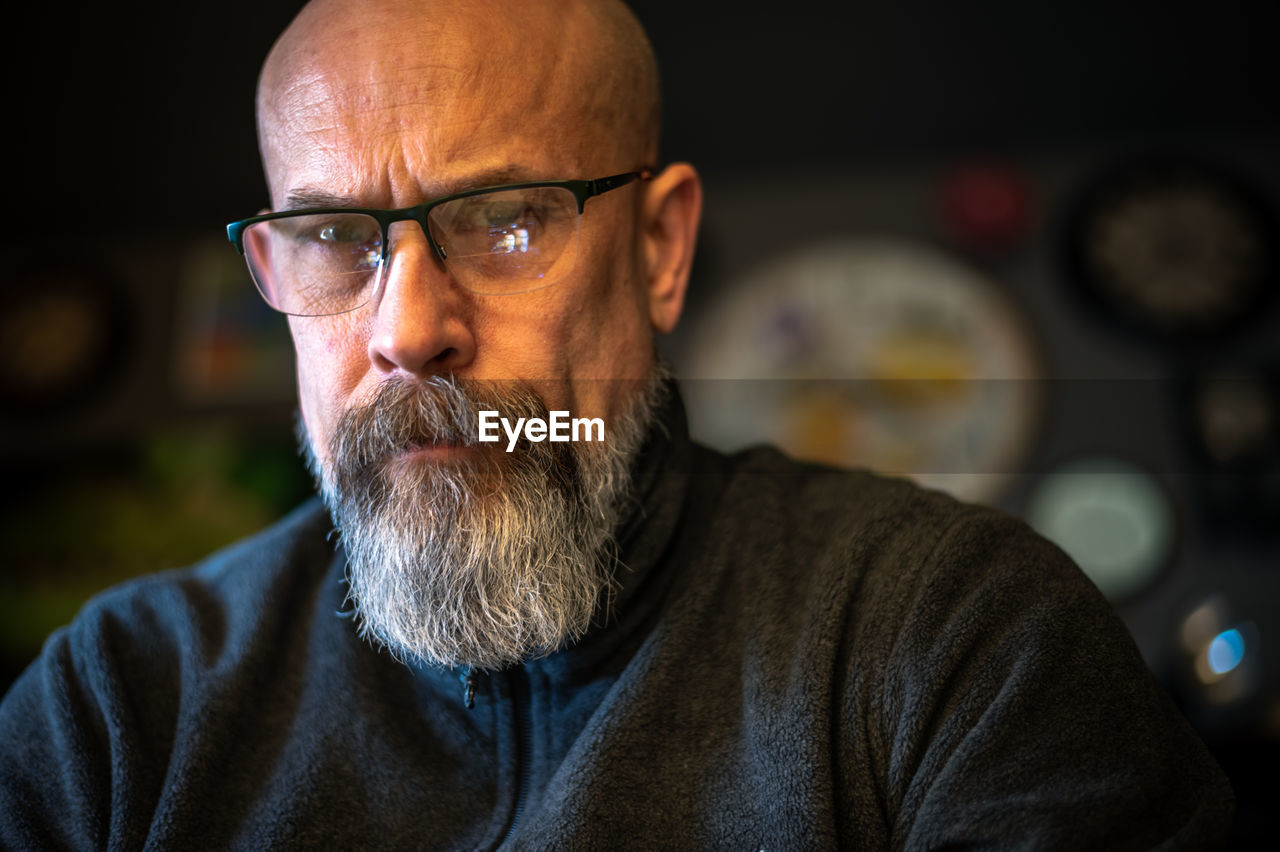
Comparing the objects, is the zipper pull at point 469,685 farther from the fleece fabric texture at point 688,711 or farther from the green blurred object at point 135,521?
the green blurred object at point 135,521

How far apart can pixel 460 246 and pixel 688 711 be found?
424 mm

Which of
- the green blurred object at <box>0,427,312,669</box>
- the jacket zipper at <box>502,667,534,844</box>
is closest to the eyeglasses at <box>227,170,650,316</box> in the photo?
the jacket zipper at <box>502,667,534,844</box>

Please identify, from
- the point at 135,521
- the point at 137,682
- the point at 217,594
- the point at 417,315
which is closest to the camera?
the point at 417,315

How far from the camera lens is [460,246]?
0.83m

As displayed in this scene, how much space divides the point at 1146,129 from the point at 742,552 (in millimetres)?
1846

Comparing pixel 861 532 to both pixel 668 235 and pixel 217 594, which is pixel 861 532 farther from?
pixel 217 594

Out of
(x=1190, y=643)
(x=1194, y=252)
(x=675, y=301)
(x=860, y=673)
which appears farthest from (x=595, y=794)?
(x=1194, y=252)

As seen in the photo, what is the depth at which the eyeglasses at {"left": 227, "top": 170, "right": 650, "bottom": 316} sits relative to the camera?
2.70 feet

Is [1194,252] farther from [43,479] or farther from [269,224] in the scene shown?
[43,479]

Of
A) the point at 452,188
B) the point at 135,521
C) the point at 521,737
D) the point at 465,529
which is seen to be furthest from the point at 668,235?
the point at 135,521

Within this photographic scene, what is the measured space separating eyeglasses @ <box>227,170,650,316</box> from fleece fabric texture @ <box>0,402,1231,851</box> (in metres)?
0.23

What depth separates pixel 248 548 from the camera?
1067mm

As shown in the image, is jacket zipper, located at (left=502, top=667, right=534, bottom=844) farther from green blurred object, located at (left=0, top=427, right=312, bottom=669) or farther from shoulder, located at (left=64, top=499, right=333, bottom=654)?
green blurred object, located at (left=0, top=427, right=312, bottom=669)

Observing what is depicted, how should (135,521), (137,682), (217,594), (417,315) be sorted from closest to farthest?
(417,315) → (137,682) → (217,594) → (135,521)
